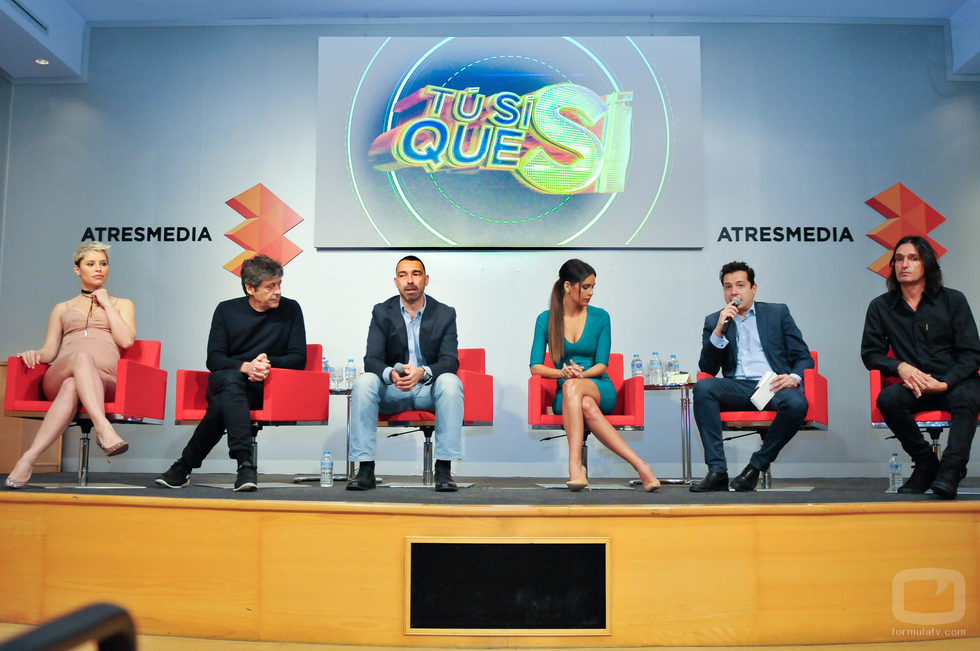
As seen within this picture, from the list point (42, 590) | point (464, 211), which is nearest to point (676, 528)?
point (42, 590)

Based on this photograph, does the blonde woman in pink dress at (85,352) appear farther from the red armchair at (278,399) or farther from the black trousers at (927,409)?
the black trousers at (927,409)

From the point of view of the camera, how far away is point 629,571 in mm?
2574

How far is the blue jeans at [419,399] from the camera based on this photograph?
3660mm

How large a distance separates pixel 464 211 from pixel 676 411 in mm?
2005

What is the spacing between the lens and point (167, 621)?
8.63 feet

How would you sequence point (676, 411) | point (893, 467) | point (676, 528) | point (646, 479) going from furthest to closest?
point (676, 411)
point (893, 467)
point (646, 479)
point (676, 528)

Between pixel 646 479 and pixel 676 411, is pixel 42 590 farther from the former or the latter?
pixel 676 411

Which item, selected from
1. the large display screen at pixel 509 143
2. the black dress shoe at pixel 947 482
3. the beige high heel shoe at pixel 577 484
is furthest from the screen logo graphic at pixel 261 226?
the black dress shoe at pixel 947 482

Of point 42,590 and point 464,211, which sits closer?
point 42,590

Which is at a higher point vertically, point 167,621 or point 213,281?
point 213,281

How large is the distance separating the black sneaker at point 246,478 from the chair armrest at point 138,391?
0.75 m

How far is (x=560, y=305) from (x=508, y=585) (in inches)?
73.3

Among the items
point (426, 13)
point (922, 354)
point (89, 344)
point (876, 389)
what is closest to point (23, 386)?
point (89, 344)

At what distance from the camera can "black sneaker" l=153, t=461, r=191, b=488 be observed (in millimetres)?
3602
